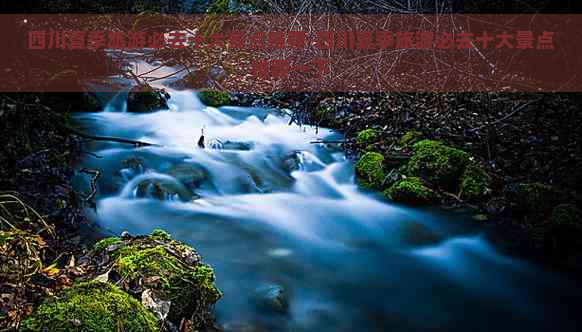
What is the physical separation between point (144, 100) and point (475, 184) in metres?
6.36

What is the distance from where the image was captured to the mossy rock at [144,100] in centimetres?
901

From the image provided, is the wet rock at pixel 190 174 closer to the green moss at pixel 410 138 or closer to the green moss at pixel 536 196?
the green moss at pixel 410 138

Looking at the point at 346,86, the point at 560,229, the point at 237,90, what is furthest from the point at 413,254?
the point at 237,90

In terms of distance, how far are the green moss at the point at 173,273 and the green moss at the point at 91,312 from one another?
0.31 m

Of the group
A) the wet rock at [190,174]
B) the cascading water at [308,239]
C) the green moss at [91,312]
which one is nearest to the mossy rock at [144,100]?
the cascading water at [308,239]

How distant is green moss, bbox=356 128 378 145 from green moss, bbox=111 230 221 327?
4962 mm

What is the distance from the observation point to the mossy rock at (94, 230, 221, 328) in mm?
2490

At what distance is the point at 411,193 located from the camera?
5902 mm

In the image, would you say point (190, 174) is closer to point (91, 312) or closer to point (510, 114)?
point (510, 114)

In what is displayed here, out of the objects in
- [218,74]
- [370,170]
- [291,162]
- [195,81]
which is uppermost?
[218,74]

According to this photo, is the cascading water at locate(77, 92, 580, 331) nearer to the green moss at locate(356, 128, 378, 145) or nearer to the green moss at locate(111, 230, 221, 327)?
the green moss at locate(356, 128, 378, 145)

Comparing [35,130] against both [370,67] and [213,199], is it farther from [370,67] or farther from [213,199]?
[370,67]

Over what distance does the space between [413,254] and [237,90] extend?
21.3ft

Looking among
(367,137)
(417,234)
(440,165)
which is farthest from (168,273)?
(367,137)
